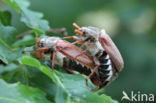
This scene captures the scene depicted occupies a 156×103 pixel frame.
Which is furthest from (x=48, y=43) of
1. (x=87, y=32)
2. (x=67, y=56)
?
(x=87, y=32)

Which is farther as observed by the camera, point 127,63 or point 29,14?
point 127,63

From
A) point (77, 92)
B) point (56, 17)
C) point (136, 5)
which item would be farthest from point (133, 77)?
point (77, 92)

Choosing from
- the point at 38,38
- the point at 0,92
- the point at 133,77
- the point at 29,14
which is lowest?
the point at 0,92

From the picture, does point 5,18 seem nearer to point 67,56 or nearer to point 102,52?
point 67,56

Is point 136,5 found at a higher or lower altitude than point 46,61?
higher

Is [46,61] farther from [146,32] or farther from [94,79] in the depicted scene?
[146,32]

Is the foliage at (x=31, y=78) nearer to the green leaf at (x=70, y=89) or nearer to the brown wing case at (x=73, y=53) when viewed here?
the green leaf at (x=70, y=89)

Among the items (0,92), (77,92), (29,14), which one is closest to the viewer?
(0,92)

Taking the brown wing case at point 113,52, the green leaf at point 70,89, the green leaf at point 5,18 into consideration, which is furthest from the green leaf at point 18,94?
the green leaf at point 5,18
